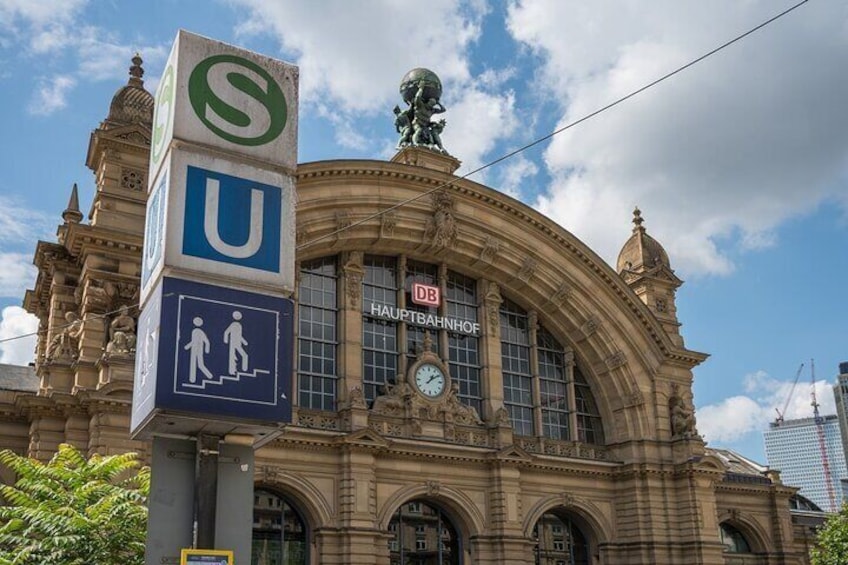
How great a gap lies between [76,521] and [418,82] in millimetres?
31017

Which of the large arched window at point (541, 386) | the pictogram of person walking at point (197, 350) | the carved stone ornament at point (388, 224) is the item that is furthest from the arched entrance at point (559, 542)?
the pictogram of person walking at point (197, 350)

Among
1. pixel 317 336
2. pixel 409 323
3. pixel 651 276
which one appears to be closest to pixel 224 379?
pixel 317 336

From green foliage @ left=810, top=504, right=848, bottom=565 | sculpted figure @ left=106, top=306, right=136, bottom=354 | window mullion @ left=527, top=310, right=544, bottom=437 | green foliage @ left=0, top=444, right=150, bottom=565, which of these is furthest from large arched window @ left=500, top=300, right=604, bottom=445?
green foliage @ left=0, top=444, right=150, bottom=565

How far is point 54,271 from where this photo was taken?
3369 centimetres

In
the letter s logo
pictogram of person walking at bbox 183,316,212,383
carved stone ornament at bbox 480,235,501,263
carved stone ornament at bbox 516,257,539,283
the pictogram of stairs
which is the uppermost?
carved stone ornament at bbox 480,235,501,263

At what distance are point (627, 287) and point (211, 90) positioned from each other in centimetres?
3323

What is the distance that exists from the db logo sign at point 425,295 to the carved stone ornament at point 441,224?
1.72 meters

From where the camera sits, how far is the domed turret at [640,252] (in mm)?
47031

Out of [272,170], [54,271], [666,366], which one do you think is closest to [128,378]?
[54,271]

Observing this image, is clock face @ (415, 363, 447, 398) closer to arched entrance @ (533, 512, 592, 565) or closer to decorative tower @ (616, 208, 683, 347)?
arched entrance @ (533, 512, 592, 565)

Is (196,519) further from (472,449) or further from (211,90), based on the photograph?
(472,449)

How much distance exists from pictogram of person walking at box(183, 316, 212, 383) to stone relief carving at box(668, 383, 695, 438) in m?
34.2

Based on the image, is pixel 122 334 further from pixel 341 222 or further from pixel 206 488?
pixel 206 488

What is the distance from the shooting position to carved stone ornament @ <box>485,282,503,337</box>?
40531 millimetres
